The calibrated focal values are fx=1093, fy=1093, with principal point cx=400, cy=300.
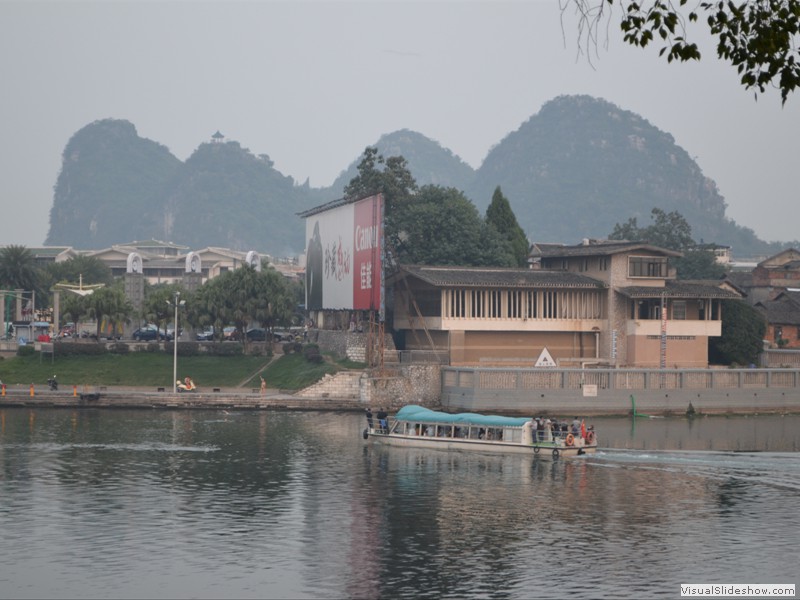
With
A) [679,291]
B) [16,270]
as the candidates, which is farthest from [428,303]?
[16,270]

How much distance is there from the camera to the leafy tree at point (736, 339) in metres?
100

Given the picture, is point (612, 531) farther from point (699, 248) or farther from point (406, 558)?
point (699, 248)

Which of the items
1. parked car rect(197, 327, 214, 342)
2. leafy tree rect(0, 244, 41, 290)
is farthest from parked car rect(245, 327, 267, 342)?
leafy tree rect(0, 244, 41, 290)

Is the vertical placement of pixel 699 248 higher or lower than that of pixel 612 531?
higher

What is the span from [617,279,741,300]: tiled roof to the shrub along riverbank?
2564 cm

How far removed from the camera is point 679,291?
95.0m

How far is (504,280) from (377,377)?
14180 mm

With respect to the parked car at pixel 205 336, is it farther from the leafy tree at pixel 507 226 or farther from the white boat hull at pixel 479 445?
the white boat hull at pixel 479 445

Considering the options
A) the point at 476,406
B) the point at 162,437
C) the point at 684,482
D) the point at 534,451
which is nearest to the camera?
the point at 684,482

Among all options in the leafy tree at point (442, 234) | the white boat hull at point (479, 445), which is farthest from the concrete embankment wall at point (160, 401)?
the leafy tree at point (442, 234)

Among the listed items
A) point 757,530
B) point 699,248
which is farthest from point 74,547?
point 699,248

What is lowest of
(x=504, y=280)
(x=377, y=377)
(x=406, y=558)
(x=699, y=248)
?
(x=406, y=558)

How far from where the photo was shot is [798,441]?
73938mm

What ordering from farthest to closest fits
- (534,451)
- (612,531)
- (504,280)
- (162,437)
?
(504,280) → (162,437) → (534,451) → (612,531)
